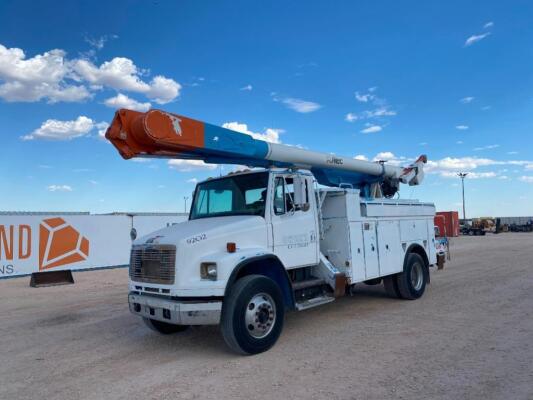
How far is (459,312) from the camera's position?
8320mm

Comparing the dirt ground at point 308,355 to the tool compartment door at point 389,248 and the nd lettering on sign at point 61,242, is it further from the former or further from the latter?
the nd lettering on sign at point 61,242

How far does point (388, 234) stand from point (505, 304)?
2737 millimetres

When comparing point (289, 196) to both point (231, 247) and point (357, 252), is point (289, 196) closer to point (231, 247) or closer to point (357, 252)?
point (231, 247)

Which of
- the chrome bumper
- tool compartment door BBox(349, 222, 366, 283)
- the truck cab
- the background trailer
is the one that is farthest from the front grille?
the background trailer

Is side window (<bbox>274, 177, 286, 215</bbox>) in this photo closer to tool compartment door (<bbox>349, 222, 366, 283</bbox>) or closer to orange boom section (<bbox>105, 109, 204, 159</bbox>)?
orange boom section (<bbox>105, 109, 204, 159</bbox>)

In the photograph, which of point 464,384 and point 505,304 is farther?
point 505,304

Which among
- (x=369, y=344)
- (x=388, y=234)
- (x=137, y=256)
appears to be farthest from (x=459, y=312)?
(x=137, y=256)

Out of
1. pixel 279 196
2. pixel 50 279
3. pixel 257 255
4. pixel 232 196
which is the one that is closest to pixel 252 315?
pixel 257 255

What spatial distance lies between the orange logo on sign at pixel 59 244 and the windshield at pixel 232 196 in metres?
13.4

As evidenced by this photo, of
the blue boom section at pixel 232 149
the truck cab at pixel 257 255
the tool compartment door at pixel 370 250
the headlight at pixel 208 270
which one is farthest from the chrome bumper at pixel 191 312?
the tool compartment door at pixel 370 250

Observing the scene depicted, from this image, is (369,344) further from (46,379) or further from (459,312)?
(46,379)

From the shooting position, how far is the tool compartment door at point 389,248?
29.8ft

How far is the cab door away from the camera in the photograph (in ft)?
22.7

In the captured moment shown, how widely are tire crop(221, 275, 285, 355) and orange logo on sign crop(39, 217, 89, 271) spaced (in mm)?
15167
